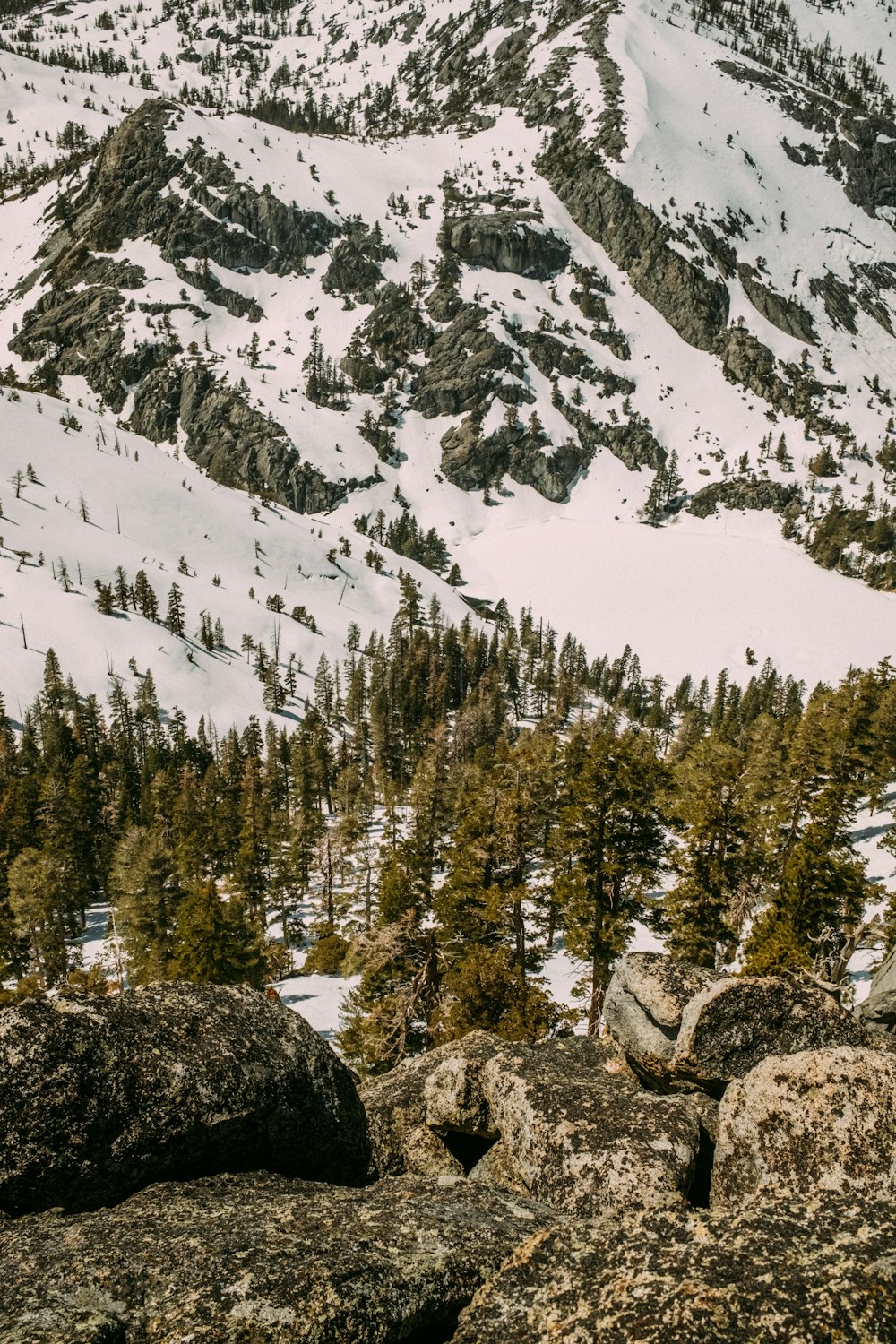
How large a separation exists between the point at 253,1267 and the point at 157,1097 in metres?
3.30

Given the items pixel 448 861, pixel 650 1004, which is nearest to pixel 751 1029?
pixel 650 1004

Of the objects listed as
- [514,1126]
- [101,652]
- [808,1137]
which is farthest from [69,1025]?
[101,652]

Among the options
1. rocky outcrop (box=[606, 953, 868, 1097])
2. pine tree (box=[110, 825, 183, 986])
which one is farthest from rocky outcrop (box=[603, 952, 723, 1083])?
pine tree (box=[110, 825, 183, 986])

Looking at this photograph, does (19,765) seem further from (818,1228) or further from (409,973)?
(818,1228)

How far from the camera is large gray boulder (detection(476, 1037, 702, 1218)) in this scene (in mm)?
10492

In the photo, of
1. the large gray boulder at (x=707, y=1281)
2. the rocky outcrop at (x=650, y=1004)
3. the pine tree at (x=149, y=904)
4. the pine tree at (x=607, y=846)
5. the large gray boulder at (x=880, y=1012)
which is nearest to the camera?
the large gray boulder at (x=707, y=1281)

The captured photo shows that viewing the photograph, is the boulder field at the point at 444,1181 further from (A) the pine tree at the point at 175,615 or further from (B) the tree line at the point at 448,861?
(A) the pine tree at the point at 175,615

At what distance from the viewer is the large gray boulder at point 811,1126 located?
9363 mm

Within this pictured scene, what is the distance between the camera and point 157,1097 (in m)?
9.20

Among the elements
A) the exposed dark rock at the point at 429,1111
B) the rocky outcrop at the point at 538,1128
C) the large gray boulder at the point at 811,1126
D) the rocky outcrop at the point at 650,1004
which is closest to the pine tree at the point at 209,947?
the exposed dark rock at the point at 429,1111

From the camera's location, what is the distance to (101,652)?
555ft

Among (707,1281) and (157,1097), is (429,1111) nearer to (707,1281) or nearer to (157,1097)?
(157,1097)

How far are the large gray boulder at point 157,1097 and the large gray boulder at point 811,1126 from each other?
6.05 m

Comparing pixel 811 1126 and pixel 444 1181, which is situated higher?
pixel 811 1126
